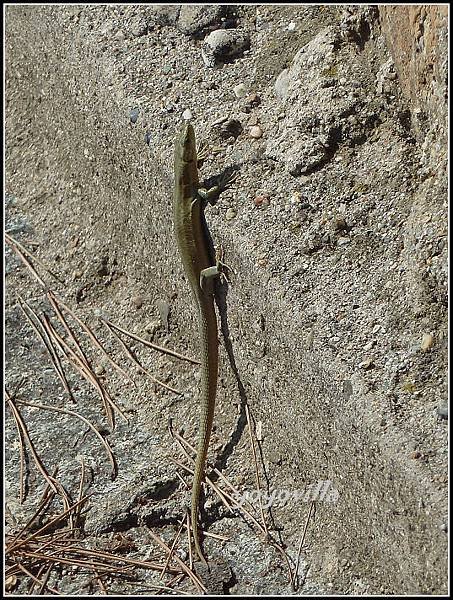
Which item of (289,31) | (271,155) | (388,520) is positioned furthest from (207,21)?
(388,520)

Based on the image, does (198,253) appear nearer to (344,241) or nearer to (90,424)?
(344,241)

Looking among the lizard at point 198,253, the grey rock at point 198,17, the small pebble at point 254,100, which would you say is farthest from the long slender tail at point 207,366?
the grey rock at point 198,17

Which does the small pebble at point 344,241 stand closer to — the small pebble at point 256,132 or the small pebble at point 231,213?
the small pebble at point 231,213

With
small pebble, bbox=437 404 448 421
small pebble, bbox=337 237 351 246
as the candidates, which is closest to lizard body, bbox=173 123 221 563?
small pebble, bbox=337 237 351 246

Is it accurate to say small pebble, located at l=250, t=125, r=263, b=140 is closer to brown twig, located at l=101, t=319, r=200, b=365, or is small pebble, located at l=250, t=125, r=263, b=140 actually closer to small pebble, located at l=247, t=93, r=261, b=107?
small pebble, located at l=247, t=93, r=261, b=107

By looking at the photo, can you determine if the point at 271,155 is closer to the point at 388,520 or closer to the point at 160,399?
the point at 160,399
